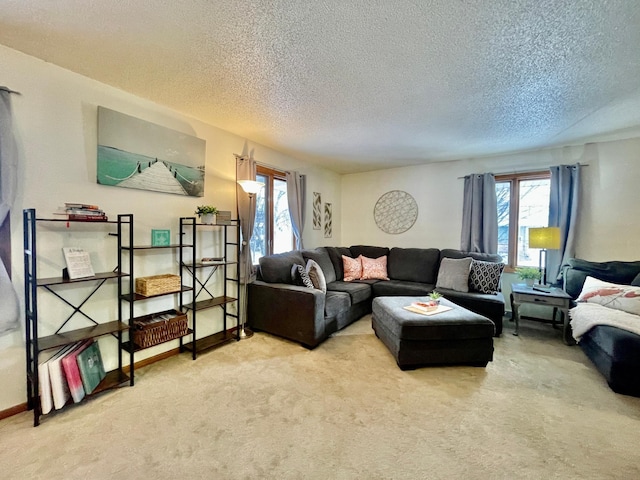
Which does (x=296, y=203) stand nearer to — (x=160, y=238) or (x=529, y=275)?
(x=160, y=238)

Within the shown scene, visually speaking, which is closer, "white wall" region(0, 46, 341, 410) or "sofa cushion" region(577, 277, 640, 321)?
"white wall" region(0, 46, 341, 410)

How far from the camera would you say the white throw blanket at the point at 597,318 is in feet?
7.61

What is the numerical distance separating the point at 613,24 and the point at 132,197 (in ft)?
11.3

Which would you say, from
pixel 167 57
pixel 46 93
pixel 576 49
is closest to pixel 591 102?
pixel 576 49

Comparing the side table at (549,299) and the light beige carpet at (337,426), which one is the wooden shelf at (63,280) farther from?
the side table at (549,299)

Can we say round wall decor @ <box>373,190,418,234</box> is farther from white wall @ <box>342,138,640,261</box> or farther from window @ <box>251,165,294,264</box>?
window @ <box>251,165,294,264</box>

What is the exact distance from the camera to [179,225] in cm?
283

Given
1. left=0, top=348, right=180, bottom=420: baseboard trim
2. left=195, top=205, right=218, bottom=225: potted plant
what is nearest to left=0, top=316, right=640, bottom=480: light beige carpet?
left=0, top=348, right=180, bottom=420: baseboard trim

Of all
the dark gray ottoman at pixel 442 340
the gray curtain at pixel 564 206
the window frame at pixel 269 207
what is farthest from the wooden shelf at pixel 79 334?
the gray curtain at pixel 564 206

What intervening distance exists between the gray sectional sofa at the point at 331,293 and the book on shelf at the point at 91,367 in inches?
59.9

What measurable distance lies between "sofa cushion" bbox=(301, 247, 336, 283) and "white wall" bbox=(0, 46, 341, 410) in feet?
5.95

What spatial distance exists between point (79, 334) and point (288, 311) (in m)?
1.75

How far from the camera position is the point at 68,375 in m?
1.91

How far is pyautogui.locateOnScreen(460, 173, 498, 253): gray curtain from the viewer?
4.10 metres
